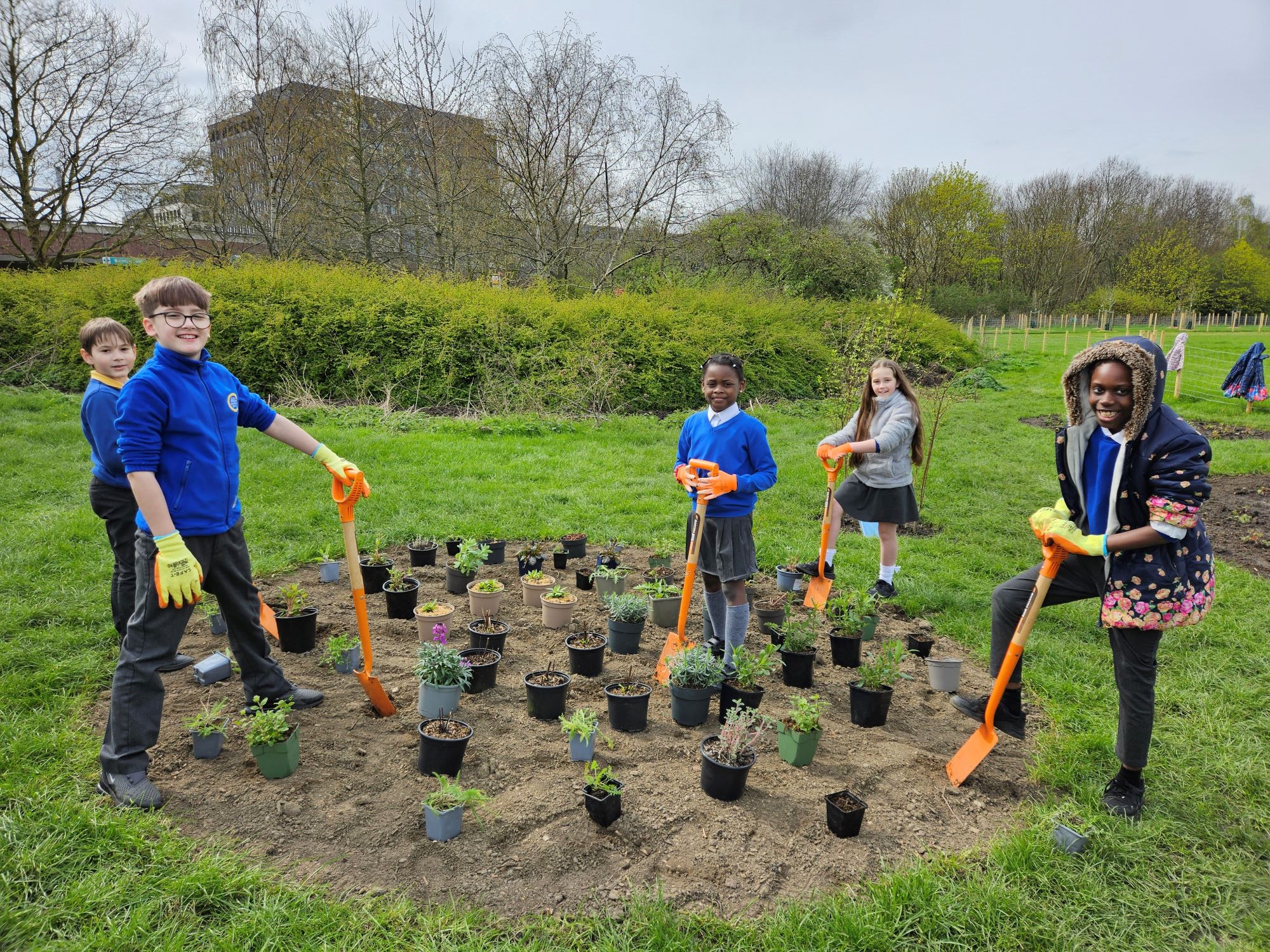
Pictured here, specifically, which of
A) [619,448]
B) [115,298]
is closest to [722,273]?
[619,448]

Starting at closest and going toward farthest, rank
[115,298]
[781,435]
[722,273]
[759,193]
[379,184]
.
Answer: [781,435], [115,298], [379,184], [722,273], [759,193]

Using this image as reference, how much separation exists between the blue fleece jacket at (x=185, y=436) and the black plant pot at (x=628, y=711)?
79.5 inches

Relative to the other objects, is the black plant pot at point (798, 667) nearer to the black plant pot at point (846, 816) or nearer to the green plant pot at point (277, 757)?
the black plant pot at point (846, 816)

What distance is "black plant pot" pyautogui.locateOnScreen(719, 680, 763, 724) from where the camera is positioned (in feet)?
12.0

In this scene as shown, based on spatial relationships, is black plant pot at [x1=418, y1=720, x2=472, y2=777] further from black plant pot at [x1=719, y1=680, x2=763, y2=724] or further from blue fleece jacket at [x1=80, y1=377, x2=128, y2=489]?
blue fleece jacket at [x1=80, y1=377, x2=128, y2=489]

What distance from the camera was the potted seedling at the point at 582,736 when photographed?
3205mm

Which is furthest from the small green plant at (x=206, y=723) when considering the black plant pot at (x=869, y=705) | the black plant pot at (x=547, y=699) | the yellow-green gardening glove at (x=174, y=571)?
the black plant pot at (x=869, y=705)

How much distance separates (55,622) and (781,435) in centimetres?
958

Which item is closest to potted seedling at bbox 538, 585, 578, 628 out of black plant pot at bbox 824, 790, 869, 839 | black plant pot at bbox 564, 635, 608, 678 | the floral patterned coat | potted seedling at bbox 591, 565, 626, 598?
potted seedling at bbox 591, 565, 626, 598

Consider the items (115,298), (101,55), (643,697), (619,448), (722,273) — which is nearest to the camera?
(643,697)

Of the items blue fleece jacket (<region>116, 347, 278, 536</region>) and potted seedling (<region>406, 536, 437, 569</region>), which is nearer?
blue fleece jacket (<region>116, 347, 278, 536</region>)

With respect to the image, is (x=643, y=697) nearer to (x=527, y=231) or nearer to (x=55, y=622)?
(x=55, y=622)

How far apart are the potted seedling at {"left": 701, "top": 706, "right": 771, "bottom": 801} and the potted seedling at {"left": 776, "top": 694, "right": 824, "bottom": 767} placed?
225 millimetres

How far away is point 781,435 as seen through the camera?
38.2 ft
